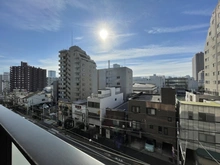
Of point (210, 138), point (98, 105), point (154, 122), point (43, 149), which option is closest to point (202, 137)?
point (210, 138)

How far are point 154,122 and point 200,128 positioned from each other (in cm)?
247

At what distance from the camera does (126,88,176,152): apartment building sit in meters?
7.57

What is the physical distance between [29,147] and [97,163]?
23 centimetres

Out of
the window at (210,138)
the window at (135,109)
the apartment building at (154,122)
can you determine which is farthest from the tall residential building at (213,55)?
the window at (135,109)

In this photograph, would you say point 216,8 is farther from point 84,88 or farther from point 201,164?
point 84,88

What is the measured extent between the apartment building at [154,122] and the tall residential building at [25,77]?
2859 cm

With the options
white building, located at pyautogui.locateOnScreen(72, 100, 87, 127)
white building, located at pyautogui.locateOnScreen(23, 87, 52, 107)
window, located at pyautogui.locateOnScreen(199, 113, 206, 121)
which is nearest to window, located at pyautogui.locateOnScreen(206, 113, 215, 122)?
window, located at pyautogui.locateOnScreen(199, 113, 206, 121)

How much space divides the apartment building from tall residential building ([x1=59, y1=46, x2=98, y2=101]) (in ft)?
35.1

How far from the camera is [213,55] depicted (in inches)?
567

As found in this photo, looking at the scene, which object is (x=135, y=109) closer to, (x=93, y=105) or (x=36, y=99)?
(x=93, y=105)

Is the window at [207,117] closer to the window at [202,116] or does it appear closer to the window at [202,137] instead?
the window at [202,116]

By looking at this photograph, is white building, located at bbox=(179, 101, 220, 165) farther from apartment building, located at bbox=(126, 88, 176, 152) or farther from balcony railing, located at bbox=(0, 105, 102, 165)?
balcony railing, located at bbox=(0, 105, 102, 165)

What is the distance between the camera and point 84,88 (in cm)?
1833

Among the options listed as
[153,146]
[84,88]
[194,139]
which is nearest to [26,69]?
[84,88]
